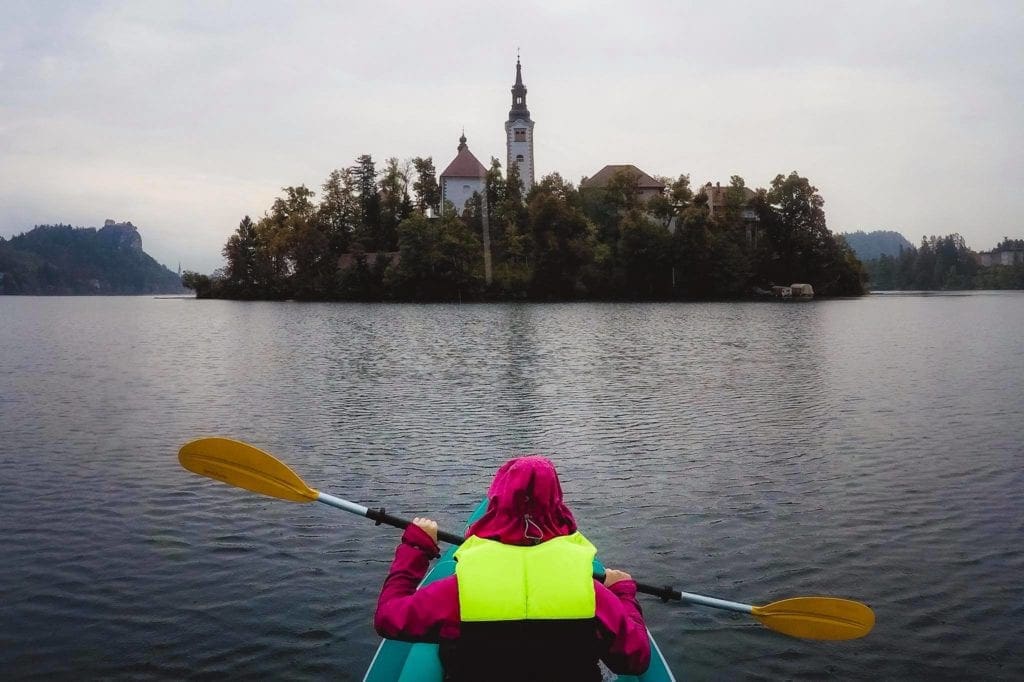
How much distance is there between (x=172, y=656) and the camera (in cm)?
665

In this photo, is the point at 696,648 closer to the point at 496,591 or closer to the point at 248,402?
the point at 496,591

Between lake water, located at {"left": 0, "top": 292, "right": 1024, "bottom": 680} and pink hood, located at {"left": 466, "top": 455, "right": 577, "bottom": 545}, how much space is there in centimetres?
326

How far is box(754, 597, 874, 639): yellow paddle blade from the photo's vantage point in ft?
19.7

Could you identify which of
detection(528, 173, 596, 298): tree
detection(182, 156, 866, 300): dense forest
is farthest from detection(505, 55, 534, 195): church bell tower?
detection(528, 173, 596, 298): tree

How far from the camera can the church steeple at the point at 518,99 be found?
11931 cm

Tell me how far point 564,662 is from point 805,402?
1744cm

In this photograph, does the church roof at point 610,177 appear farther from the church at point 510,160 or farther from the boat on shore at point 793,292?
the boat on shore at point 793,292

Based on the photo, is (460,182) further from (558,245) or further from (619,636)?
(619,636)

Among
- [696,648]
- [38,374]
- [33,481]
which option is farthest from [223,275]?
[696,648]

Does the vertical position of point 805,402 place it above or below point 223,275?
below

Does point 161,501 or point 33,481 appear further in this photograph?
point 33,481

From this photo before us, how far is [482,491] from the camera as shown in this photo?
1188 centimetres

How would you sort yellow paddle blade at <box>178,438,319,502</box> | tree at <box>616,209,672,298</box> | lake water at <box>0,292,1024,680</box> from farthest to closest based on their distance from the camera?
tree at <box>616,209,672,298</box> → lake water at <box>0,292,1024,680</box> → yellow paddle blade at <box>178,438,319,502</box>

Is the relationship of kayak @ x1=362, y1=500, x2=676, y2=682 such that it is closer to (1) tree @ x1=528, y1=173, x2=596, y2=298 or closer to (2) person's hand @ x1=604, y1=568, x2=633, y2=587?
(2) person's hand @ x1=604, y1=568, x2=633, y2=587
